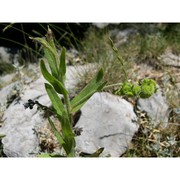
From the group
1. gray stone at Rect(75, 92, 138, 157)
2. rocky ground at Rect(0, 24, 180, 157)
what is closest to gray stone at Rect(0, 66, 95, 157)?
rocky ground at Rect(0, 24, 180, 157)

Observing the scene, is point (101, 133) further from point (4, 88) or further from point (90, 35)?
point (90, 35)

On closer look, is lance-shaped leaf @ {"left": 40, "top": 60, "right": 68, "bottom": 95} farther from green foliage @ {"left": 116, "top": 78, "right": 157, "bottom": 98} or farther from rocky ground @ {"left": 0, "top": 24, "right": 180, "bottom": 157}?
rocky ground @ {"left": 0, "top": 24, "right": 180, "bottom": 157}

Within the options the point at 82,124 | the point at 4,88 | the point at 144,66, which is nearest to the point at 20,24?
the point at 4,88

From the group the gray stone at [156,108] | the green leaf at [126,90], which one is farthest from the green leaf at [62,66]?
the gray stone at [156,108]

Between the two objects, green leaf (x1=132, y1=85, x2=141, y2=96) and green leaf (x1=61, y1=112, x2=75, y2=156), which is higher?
green leaf (x1=132, y1=85, x2=141, y2=96)

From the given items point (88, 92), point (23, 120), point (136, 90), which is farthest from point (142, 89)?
point (23, 120)

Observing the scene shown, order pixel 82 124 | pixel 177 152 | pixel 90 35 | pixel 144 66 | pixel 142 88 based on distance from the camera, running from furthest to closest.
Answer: pixel 90 35 < pixel 144 66 < pixel 82 124 < pixel 177 152 < pixel 142 88
